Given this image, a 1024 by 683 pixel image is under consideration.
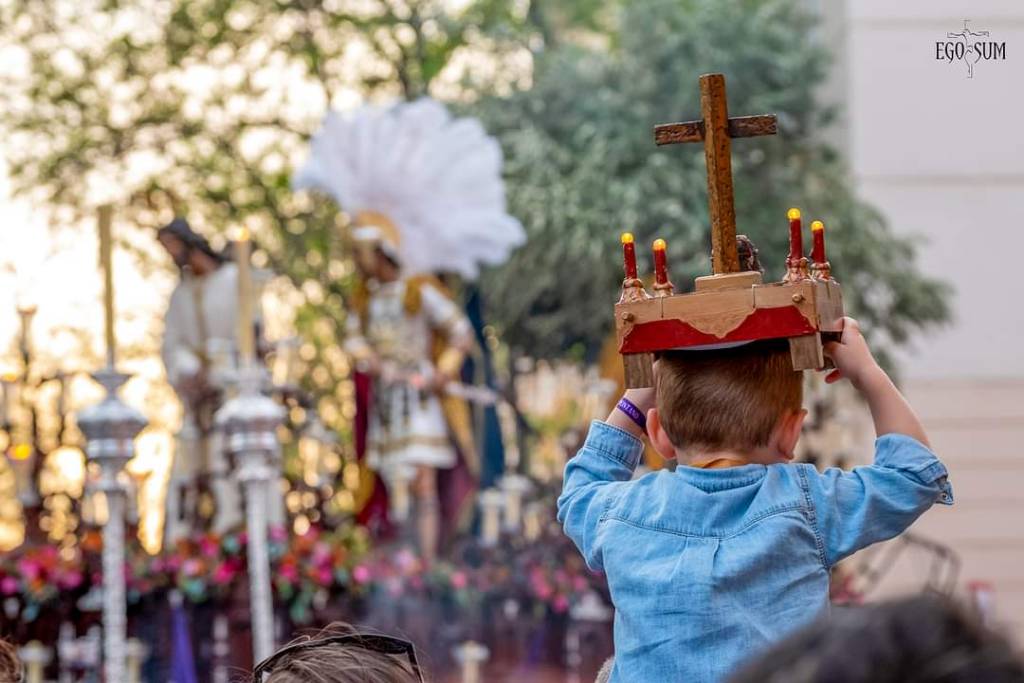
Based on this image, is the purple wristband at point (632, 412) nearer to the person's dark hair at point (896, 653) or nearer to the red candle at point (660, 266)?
the red candle at point (660, 266)

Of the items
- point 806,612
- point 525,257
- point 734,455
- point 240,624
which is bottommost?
point 240,624

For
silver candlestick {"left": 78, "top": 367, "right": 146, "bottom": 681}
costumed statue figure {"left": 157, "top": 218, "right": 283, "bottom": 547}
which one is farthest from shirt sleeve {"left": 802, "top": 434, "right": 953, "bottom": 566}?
costumed statue figure {"left": 157, "top": 218, "right": 283, "bottom": 547}

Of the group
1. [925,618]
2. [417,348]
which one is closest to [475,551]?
[417,348]

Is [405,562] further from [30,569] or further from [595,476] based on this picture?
[595,476]

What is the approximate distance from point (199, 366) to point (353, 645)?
28.4 feet

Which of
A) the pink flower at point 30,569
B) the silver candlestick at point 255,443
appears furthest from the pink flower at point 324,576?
the silver candlestick at point 255,443

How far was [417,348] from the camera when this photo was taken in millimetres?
11297

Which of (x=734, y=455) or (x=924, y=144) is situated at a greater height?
(x=924, y=144)

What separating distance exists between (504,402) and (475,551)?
83.5 inches

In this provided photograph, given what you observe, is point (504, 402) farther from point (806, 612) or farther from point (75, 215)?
point (806, 612)

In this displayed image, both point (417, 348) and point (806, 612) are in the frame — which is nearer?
point (806, 612)

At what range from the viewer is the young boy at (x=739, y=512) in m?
2.26

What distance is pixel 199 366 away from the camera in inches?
408

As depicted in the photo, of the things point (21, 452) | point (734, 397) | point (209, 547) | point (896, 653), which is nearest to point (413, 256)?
point (21, 452)
